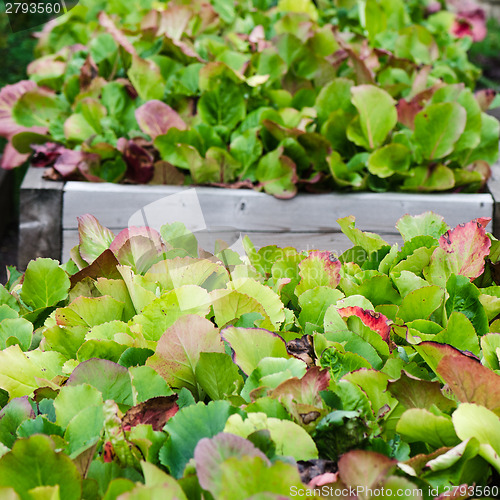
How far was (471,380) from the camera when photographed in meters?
0.74

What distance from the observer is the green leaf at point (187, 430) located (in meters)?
0.70

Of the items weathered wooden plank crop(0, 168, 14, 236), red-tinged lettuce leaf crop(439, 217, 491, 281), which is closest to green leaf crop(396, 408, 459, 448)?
red-tinged lettuce leaf crop(439, 217, 491, 281)

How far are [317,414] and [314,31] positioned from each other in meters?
2.21

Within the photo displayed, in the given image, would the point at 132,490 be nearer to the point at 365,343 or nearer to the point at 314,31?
the point at 365,343

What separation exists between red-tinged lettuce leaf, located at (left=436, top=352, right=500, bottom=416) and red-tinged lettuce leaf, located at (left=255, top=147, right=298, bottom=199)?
136 cm

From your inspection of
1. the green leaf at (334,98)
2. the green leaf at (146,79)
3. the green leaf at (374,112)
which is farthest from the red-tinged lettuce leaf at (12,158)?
the green leaf at (374,112)

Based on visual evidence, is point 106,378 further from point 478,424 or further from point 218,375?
point 478,424

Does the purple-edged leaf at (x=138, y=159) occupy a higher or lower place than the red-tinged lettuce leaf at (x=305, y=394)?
lower

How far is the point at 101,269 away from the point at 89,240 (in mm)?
91

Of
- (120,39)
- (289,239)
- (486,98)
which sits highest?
(120,39)

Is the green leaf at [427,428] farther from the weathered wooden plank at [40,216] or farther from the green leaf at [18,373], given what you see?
the weathered wooden plank at [40,216]

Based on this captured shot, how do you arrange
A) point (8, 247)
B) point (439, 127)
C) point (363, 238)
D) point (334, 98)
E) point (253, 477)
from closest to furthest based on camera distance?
point (253, 477), point (363, 238), point (439, 127), point (334, 98), point (8, 247)

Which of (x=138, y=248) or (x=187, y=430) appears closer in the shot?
(x=187, y=430)

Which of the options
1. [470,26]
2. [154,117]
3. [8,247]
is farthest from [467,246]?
[8,247]
